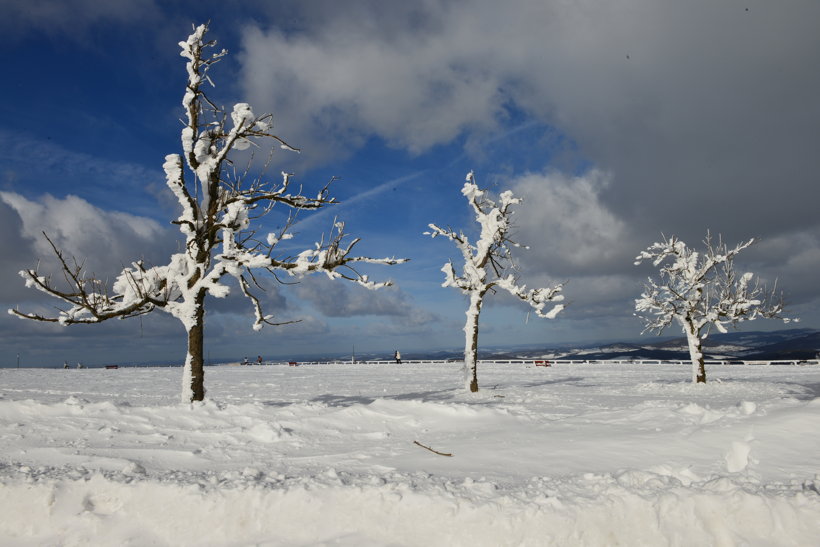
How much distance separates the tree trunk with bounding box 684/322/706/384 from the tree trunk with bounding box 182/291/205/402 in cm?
2310

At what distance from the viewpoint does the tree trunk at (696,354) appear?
25.0 m

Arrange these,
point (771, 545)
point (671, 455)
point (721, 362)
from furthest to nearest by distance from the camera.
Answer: point (721, 362), point (671, 455), point (771, 545)

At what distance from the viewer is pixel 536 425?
28.9ft

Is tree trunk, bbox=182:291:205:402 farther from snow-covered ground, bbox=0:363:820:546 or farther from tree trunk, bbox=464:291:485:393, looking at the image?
tree trunk, bbox=464:291:485:393

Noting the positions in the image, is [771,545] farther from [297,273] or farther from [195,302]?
[195,302]

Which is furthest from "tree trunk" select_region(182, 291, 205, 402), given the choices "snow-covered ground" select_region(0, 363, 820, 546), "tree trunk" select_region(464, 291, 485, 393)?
"tree trunk" select_region(464, 291, 485, 393)

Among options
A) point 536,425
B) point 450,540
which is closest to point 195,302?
point 536,425

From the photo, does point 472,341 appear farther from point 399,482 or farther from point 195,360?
point 399,482

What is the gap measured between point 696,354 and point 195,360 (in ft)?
79.8

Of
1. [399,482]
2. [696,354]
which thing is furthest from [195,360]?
[696,354]

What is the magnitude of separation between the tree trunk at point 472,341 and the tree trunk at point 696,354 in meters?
12.1

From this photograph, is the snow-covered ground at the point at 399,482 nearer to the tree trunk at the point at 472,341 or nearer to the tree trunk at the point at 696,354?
the tree trunk at the point at 472,341

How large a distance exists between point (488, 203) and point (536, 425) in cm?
1374

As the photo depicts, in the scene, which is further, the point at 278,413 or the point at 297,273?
the point at 297,273
